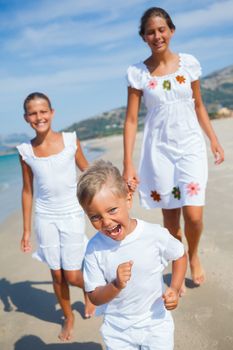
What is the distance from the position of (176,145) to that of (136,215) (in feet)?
11.0

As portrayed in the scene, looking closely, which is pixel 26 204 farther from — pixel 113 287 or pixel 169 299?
pixel 169 299

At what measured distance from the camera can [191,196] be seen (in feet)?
12.5

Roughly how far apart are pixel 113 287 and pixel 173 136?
6.38 ft

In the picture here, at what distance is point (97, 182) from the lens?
2188mm

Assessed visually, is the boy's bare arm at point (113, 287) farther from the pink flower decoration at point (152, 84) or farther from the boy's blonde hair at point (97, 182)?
the pink flower decoration at point (152, 84)

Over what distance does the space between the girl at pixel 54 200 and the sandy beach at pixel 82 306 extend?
24 centimetres

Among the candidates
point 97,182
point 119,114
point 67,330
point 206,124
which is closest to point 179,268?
point 97,182

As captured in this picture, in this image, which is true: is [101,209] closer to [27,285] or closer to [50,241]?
[50,241]

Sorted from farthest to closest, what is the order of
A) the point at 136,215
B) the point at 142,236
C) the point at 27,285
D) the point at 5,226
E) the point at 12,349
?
the point at 5,226, the point at 136,215, the point at 27,285, the point at 12,349, the point at 142,236

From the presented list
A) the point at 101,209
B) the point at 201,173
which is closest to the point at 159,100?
the point at 201,173

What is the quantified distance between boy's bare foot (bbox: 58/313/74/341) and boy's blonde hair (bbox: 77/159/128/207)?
1796 mm

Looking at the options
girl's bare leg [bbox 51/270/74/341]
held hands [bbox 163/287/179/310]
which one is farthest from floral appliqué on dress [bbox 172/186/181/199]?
held hands [bbox 163/287/179/310]

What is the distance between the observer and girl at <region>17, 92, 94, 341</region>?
11.7 feet

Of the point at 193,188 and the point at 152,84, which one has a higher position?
the point at 152,84
